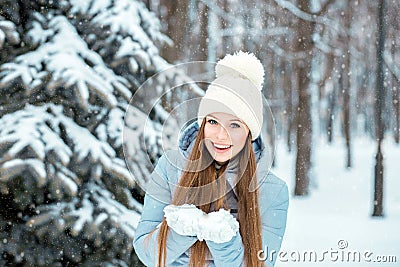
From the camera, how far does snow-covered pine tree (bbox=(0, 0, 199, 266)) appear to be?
153 inches

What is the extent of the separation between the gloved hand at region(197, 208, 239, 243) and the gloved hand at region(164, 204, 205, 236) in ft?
0.05

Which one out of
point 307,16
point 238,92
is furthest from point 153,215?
point 307,16

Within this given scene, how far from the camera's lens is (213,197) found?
184cm

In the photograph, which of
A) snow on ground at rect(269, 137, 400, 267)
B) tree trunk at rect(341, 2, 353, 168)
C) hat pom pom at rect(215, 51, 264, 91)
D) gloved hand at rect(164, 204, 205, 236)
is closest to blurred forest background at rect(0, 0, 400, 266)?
hat pom pom at rect(215, 51, 264, 91)

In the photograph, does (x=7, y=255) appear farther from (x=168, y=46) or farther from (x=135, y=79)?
(x=168, y=46)

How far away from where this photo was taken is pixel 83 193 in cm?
409

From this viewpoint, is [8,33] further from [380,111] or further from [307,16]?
[307,16]

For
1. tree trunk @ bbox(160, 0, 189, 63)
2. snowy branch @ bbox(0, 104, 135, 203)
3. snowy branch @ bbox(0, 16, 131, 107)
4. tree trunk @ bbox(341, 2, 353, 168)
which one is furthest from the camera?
tree trunk @ bbox(341, 2, 353, 168)

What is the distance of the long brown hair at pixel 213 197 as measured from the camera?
Answer: 1.81 meters

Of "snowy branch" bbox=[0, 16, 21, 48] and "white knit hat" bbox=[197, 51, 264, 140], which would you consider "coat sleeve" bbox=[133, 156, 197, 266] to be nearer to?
"white knit hat" bbox=[197, 51, 264, 140]

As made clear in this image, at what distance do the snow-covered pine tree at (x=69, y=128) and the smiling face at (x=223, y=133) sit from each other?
2052mm

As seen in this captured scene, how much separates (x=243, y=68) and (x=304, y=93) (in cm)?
1030

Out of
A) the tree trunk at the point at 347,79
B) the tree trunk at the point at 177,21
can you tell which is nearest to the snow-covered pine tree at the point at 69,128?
the tree trunk at the point at 177,21

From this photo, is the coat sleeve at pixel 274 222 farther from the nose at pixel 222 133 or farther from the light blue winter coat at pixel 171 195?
the nose at pixel 222 133
